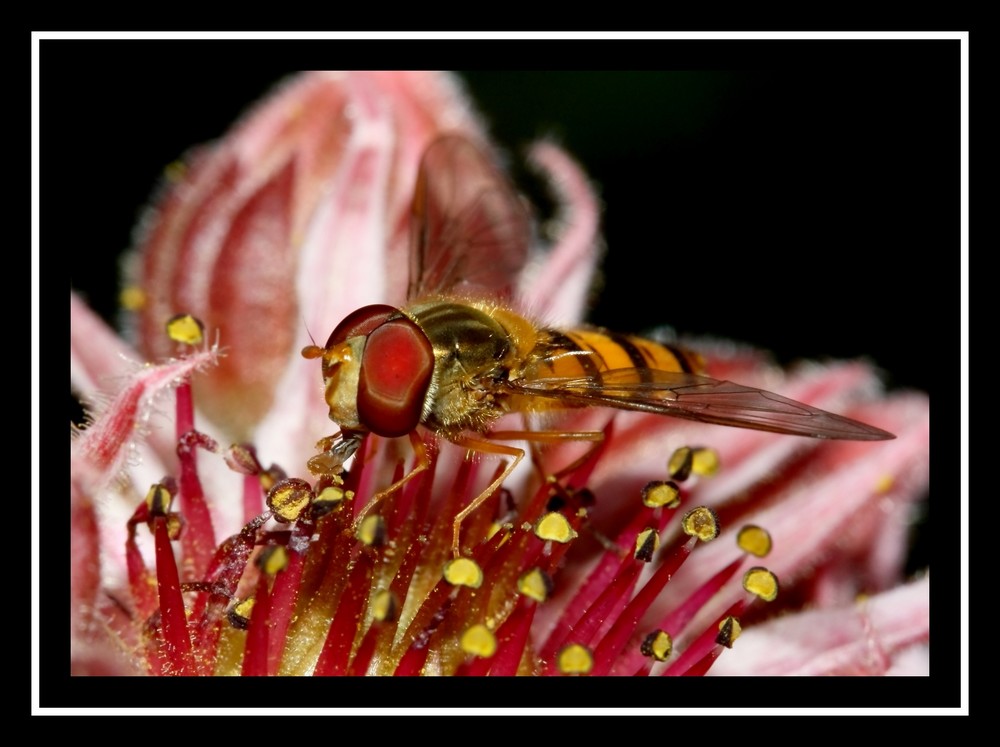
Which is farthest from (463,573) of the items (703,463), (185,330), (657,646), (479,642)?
(185,330)

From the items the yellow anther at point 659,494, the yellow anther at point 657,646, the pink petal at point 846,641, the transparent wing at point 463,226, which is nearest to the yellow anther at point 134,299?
the transparent wing at point 463,226

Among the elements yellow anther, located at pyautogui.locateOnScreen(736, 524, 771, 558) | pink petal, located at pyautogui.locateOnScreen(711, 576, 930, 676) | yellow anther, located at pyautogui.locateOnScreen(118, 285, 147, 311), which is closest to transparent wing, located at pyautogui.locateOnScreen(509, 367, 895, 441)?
yellow anther, located at pyautogui.locateOnScreen(736, 524, 771, 558)

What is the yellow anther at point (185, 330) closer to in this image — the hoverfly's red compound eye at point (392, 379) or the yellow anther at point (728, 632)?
the hoverfly's red compound eye at point (392, 379)

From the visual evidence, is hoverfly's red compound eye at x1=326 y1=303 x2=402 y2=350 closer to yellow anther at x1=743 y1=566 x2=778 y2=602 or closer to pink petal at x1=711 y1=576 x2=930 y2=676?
yellow anther at x1=743 y1=566 x2=778 y2=602

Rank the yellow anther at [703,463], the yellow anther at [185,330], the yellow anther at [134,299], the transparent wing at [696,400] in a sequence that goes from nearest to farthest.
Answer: the transparent wing at [696,400] < the yellow anther at [185,330] < the yellow anther at [703,463] < the yellow anther at [134,299]

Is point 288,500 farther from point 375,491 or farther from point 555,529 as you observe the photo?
point 555,529
